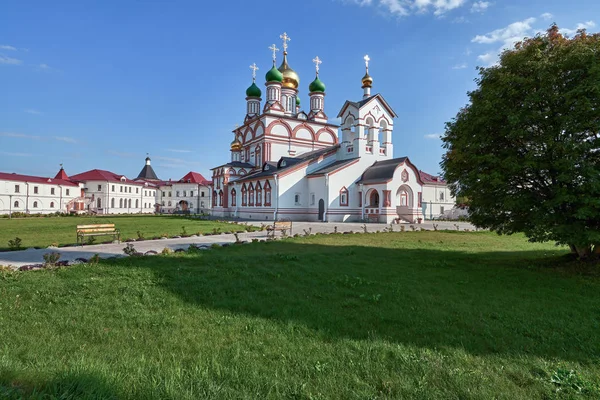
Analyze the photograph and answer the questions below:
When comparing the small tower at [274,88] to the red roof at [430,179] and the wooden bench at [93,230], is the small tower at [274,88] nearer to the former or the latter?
the red roof at [430,179]

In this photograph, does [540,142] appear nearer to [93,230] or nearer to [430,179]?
[93,230]

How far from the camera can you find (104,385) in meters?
2.74

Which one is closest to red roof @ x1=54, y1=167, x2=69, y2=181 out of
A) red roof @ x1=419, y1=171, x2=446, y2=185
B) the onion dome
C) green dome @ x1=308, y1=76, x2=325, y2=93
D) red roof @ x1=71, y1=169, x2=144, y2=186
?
red roof @ x1=71, y1=169, x2=144, y2=186

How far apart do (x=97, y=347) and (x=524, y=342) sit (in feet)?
16.5

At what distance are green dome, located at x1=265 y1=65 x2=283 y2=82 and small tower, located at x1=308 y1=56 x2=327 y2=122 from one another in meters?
5.11

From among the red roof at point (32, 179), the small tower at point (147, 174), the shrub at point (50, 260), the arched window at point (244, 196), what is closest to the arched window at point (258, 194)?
the arched window at point (244, 196)

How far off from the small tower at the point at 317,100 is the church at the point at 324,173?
2.07 meters

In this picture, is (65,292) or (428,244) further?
(428,244)

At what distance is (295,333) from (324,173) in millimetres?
25022

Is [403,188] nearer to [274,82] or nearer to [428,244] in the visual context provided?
[428,244]

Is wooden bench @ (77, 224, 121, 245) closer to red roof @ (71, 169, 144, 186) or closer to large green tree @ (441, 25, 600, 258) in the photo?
large green tree @ (441, 25, 600, 258)

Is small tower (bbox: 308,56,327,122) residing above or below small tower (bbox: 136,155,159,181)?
above

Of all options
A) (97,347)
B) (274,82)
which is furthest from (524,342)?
(274,82)

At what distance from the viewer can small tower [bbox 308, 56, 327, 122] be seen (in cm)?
4394
